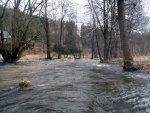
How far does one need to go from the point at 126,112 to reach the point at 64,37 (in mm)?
48365

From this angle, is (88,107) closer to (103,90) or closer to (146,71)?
(103,90)

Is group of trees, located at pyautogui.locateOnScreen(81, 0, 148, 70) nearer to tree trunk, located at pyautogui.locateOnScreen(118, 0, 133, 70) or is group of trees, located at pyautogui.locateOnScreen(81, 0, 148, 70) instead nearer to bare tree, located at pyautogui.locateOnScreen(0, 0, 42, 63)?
tree trunk, located at pyautogui.locateOnScreen(118, 0, 133, 70)

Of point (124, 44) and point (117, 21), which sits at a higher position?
point (117, 21)

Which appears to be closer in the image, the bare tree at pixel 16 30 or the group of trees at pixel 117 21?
the group of trees at pixel 117 21

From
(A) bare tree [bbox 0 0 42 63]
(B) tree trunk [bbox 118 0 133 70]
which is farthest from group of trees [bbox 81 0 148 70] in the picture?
(A) bare tree [bbox 0 0 42 63]

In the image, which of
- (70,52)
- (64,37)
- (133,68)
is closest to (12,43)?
(133,68)

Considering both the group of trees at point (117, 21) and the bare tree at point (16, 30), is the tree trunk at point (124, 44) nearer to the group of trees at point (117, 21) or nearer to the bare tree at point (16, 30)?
the group of trees at point (117, 21)

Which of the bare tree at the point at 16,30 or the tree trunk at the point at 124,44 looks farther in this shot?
the bare tree at the point at 16,30

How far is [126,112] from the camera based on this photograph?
12.8 feet

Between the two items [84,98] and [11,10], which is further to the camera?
[11,10]

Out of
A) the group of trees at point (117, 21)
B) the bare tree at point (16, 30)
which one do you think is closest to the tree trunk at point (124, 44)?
the group of trees at point (117, 21)

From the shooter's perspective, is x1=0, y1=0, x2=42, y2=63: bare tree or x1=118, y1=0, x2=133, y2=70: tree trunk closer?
x1=118, y1=0, x2=133, y2=70: tree trunk

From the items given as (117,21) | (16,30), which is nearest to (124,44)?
(117,21)

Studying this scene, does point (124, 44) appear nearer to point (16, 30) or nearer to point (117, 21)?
point (117, 21)
